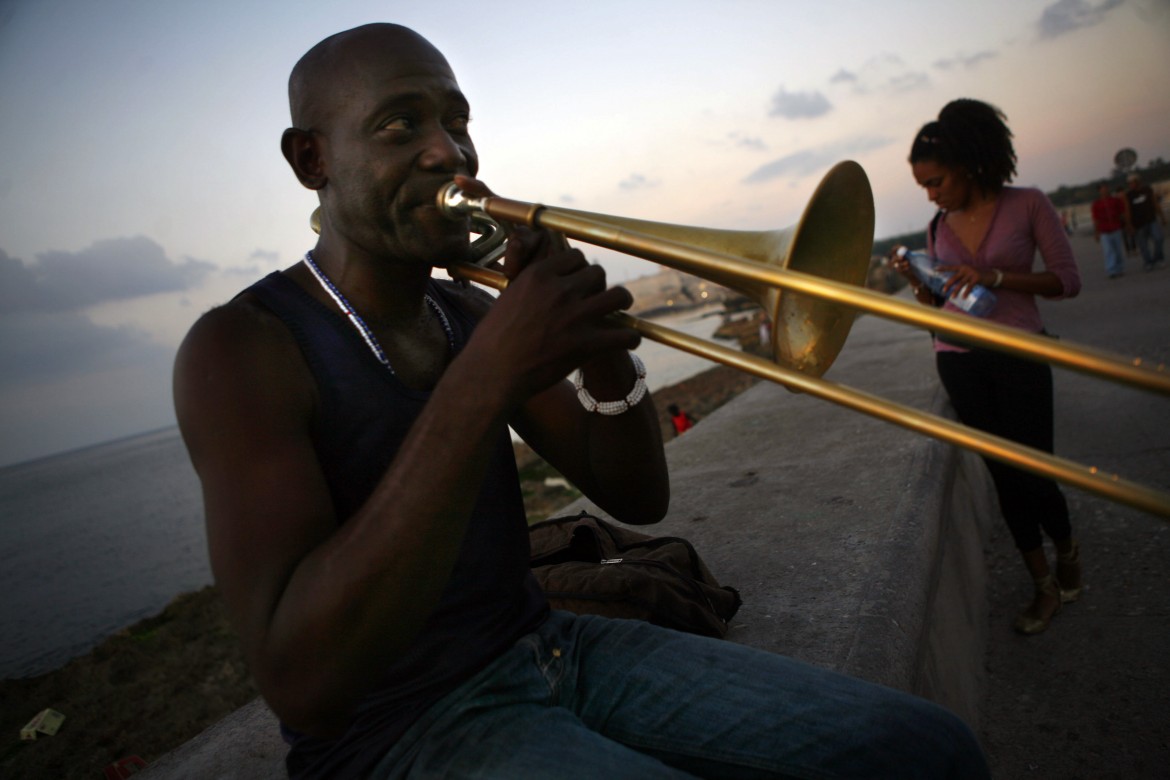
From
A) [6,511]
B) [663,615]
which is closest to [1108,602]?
[663,615]

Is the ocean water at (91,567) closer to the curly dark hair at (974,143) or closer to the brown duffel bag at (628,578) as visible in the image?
the brown duffel bag at (628,578)

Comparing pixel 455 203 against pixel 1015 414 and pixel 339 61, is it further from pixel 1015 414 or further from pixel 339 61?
pixel 1015 414

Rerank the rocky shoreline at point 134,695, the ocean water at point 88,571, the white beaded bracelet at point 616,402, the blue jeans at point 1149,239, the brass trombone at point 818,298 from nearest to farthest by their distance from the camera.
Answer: the brass trombone at point 818,298 → the white beaded bracelet at point 616,402 → the rocky shoreline at point 134,695 → the ocean water at point 88,571 → the blue jeans at point 1149,239

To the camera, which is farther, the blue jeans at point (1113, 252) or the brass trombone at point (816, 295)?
the blue jeans at point (1113, 252)

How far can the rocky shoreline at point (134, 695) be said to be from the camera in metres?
4.46

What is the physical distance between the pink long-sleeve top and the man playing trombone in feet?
6.69

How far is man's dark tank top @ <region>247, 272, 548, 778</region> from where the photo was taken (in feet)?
4.05

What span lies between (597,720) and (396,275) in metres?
1.07

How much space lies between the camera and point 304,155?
4.72 feet

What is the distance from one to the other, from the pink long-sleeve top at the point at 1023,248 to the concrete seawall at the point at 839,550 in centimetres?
82

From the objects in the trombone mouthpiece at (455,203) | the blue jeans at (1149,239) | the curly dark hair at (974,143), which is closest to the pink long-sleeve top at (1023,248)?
the curly dark hair at (974,143)

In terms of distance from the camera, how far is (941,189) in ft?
9.48

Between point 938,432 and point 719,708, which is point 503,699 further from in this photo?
point 938,432

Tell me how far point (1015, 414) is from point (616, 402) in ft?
7.02
